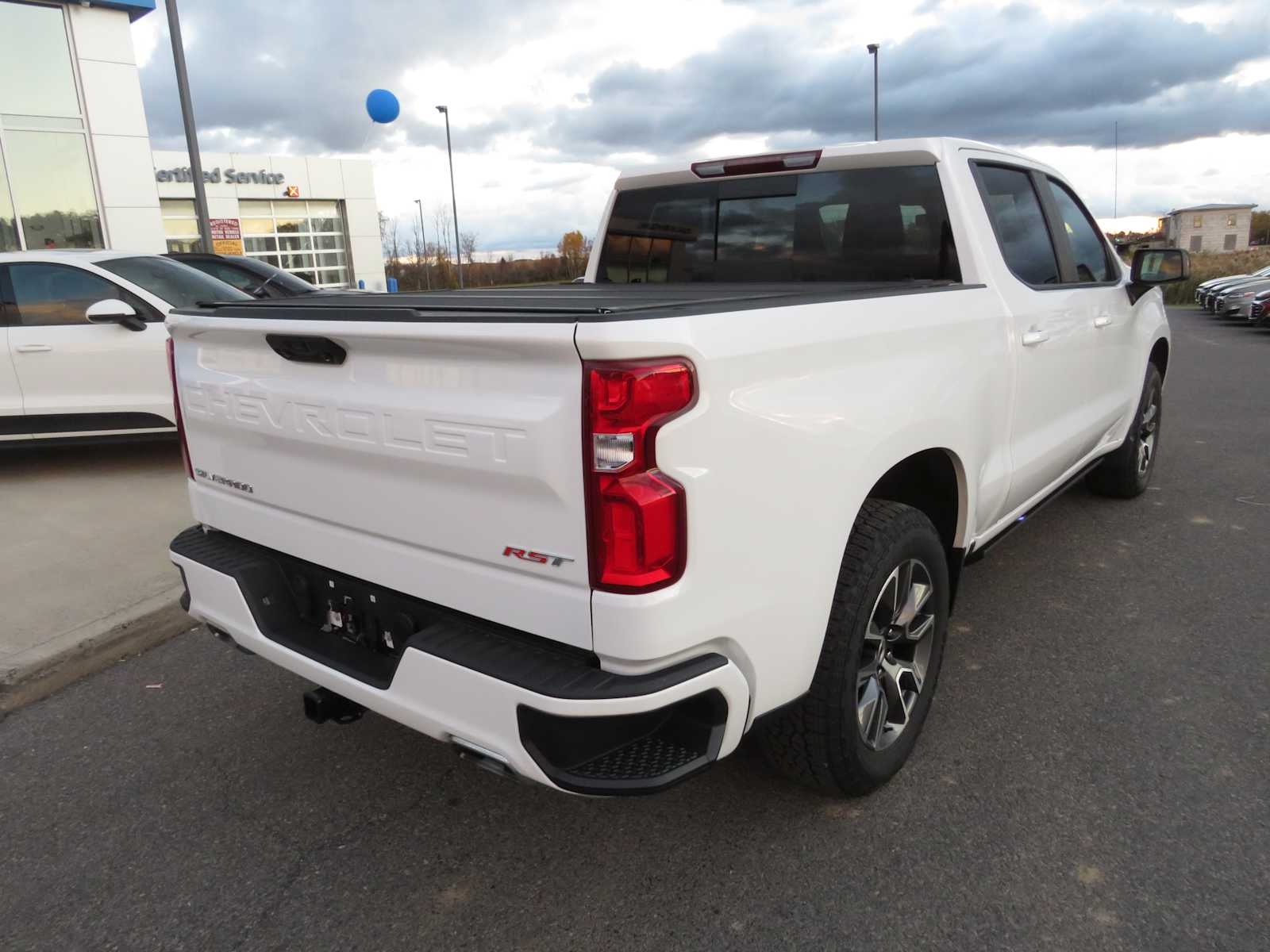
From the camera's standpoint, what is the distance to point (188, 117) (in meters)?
11.2

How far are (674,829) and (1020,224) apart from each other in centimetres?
269

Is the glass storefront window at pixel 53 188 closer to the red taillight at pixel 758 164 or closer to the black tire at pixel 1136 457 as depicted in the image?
the red taillight at pixel 758 164

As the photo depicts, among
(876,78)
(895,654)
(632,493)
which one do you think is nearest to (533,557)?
(632,493)

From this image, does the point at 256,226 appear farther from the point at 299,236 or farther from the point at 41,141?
the point at 41,141

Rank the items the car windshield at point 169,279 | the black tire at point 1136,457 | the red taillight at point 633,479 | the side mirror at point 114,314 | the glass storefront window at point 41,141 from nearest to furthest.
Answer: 1. the red taillight at point 633,479
2. the black tire at point 1136,457
3. the side mirror at point 114,314
4. the car windshield at point 169,279
5. the glass storefront window at point 41,141

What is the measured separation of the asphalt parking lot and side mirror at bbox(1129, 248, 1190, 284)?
1764 millimetres

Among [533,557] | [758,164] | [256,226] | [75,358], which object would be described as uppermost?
[256,226]

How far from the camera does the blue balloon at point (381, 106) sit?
55.1 feet

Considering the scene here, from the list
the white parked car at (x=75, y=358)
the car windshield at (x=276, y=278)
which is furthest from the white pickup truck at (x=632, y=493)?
the car windshield at (x=276, y=278)

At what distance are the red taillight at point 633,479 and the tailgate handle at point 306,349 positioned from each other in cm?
79

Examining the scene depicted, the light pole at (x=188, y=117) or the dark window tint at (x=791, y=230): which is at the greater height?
the light pole at (x=188, y=117)

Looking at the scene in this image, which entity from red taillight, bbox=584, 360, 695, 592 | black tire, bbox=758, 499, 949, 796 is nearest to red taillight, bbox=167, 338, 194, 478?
red taillight, bbox=584, 360, 695, 592

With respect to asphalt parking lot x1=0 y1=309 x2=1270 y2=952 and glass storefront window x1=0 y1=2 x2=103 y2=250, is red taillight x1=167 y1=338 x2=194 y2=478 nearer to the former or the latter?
asphalt parking lot x1=0 y1=309 x2=1270 y2=952

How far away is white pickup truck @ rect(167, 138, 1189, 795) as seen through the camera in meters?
1.82
